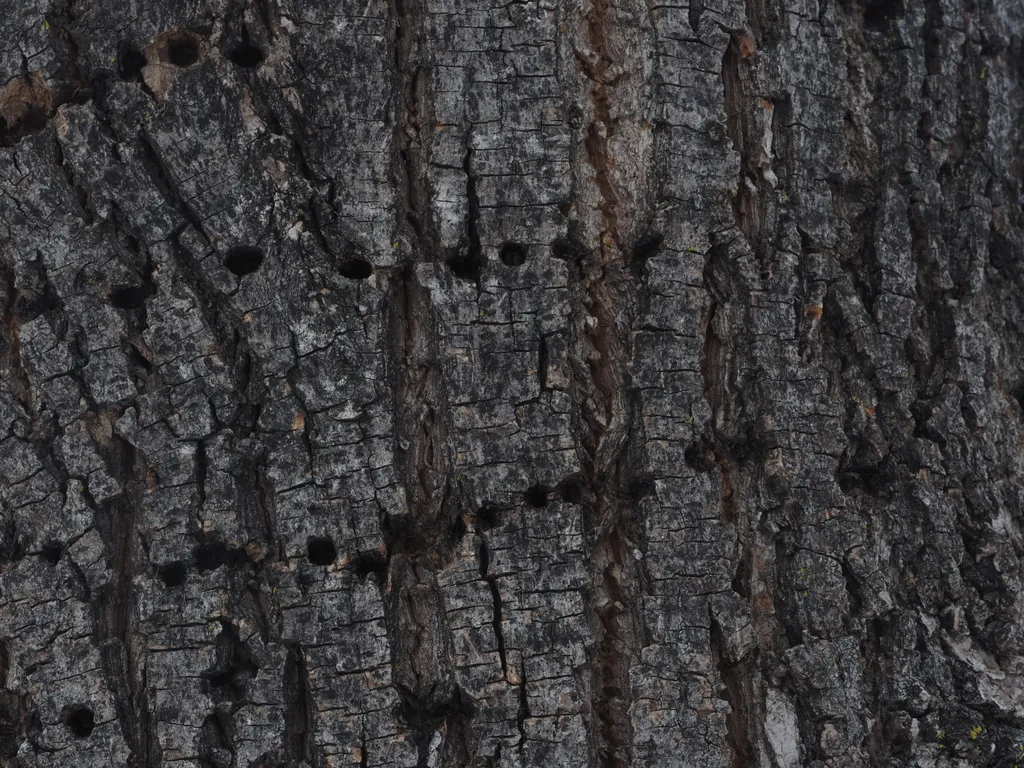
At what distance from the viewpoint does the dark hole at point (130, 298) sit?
2.37 meters

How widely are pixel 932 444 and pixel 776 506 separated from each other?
507 millimetres

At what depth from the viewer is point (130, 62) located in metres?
2.38

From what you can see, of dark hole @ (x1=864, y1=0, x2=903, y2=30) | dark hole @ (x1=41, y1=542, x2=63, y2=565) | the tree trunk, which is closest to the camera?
the tree trunk

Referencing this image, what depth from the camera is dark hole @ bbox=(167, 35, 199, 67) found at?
237 centimetres

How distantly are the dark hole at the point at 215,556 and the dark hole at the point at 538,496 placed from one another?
0.67 m

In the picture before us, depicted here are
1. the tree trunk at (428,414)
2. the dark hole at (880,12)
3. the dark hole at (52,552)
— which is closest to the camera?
the tree trunk at (428,414)

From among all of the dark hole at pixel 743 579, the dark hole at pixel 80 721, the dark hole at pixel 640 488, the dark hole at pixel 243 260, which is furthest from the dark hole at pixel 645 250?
the dark hole at pixel 80 721

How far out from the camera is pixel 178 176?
Answer: 2.31m

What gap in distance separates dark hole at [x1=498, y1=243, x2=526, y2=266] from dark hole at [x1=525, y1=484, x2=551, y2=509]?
51 centimetres

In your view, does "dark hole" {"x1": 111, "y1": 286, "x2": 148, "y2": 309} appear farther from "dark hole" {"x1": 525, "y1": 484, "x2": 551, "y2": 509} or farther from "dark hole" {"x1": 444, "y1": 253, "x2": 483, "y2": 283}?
"dark hole" {"x1": 525, "y1": 484, "x2": 551, "y2": 509}

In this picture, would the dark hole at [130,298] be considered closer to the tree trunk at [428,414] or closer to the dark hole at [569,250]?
the tree trunk at [428,414]

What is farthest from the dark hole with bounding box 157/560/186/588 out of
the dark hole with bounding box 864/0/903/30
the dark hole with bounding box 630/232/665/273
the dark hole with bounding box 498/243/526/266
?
the dark hole with bounding box 864/0/903/30

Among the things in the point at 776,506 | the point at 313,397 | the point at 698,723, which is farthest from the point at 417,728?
the point at 776,506

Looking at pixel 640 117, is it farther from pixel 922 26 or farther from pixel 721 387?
pixel 922 26
